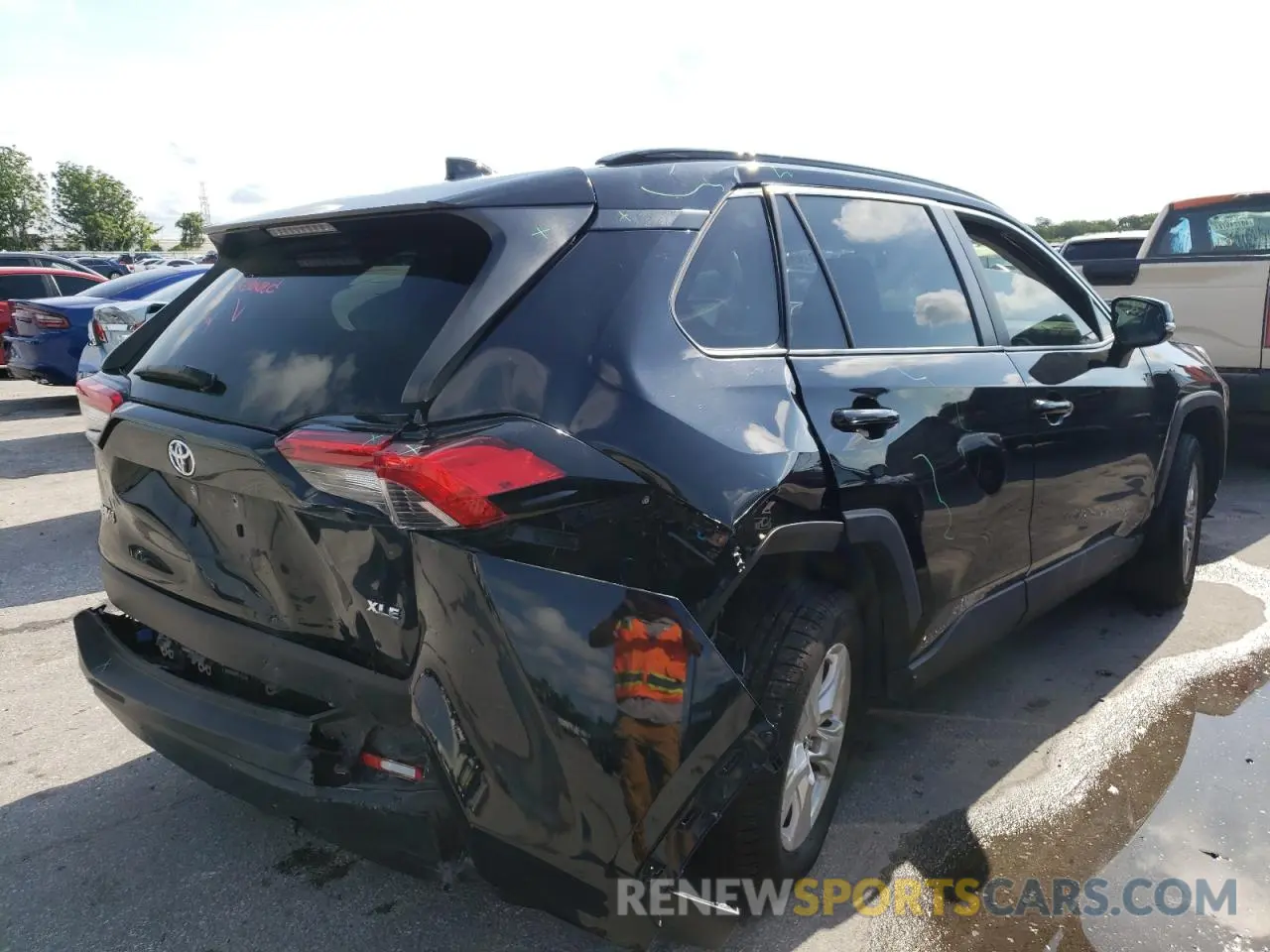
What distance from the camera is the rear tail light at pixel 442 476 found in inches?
70.0

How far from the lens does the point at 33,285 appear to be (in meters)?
13.5

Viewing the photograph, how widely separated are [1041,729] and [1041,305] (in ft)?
5.32

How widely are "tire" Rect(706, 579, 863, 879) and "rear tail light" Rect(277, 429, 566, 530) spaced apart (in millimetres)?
609

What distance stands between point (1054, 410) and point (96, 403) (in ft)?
9.95

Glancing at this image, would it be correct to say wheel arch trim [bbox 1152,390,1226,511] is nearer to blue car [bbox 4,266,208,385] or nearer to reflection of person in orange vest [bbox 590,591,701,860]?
reflection of person in orange vest [bbox 590,591,701,860]

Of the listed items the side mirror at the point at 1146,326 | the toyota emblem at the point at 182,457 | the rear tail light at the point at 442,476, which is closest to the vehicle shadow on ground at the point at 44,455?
the toyota emblem at the point at 182,457

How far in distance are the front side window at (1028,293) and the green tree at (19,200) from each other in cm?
7739

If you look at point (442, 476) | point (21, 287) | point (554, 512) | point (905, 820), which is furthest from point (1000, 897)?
point (21, 287)

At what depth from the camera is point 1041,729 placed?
11.5 feet

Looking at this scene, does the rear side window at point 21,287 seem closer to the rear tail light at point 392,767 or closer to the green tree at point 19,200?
the rear tail light at point 392,767

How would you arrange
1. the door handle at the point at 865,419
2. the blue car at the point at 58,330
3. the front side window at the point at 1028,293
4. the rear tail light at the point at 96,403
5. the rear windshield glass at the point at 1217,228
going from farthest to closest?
the blue car at the point at 58,330 < the rear windshield glass at the point at 1217,228 < the front side window at the point at 1028,293 < the rear tail light at the point at 96,403 < the door handle at the point at 865,419

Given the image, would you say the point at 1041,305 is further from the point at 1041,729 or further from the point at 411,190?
the point at 411,190

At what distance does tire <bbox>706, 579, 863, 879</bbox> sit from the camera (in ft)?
7.07

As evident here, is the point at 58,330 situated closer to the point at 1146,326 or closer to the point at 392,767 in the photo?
the point at 392,767
